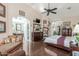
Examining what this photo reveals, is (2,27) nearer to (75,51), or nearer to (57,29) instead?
(57,29)

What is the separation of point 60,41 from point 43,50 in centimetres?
40

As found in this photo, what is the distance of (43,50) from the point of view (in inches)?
95.3

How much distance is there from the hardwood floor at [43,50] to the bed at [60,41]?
0.08 meters

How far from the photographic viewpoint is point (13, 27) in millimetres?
2363

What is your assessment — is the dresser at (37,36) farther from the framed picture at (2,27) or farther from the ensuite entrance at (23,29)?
the framed picture at (2,27)

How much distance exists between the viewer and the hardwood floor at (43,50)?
2393 mm

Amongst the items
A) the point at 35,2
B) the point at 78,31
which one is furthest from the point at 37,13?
the point at 78,31

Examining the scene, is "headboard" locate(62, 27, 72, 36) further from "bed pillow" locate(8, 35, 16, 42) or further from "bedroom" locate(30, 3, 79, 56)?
"bed pillow" locate(8, 35, 16, 42)

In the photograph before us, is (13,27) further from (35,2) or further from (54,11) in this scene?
(54,11)

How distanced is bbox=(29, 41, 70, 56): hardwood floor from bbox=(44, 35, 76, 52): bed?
0.08 metres

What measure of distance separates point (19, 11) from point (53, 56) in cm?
104

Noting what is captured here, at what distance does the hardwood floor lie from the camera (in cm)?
239

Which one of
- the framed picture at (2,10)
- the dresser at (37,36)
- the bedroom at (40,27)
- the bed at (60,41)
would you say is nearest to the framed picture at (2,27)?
the bedroom at (40,27)

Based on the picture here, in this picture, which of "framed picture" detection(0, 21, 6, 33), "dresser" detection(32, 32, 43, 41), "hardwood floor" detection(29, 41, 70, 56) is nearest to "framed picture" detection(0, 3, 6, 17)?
"framed picture" detection(0, 21, 6, 33)
